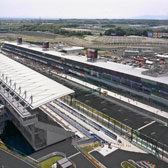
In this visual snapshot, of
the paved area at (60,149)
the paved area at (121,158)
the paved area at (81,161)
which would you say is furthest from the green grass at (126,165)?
the paved area at (60,149)

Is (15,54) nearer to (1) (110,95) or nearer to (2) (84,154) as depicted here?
(1) (110,95)

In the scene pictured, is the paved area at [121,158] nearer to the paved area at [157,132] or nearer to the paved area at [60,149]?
the paved area at [60,149]

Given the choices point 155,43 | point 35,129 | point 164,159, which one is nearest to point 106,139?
point 164,159

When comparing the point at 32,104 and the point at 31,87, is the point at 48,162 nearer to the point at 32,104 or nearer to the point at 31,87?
the point at 32,104

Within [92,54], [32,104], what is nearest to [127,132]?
[32,104]

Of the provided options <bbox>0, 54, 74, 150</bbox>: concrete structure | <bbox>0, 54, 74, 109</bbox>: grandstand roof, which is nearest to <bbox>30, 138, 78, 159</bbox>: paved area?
<bbox>0, 54, 74, 150</bbox>: concrete structure

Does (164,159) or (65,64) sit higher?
(65,64)

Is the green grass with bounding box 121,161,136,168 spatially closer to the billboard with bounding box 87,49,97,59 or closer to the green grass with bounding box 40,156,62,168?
the green grass with bounding box 40,156,62,168
